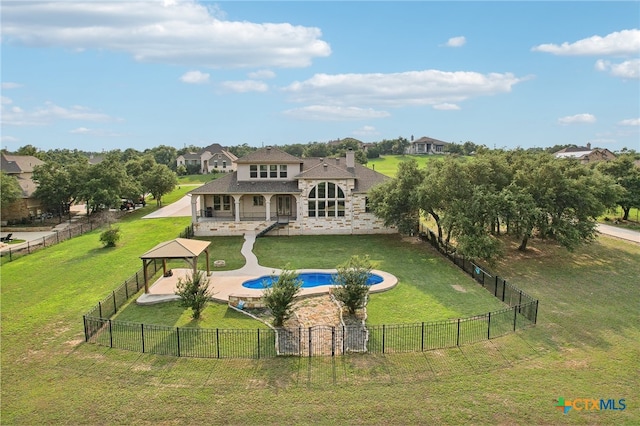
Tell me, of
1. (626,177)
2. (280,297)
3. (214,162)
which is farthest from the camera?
(214,162)

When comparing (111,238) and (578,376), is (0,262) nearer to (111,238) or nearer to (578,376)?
(111,238)

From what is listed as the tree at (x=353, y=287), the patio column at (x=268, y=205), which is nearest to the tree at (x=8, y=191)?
the patio column at (x=268, y=205)

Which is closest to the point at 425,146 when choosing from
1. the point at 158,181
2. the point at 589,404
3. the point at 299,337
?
the point at 158,181

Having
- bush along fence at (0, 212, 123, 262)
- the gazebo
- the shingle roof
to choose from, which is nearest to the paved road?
the shingle roof

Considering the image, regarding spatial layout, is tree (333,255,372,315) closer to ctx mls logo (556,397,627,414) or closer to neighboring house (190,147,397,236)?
ctx mls logo (556,397,627,414)

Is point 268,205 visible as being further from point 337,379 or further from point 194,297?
point 337,379

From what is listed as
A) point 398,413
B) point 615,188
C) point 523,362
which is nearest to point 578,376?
point 523,362
